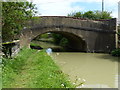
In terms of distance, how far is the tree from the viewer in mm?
7009

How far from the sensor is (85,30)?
54.3 feet

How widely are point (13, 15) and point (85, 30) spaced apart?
1015 centimetres

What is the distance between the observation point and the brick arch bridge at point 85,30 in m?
15.4

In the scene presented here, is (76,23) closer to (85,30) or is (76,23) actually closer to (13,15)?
(85,30)

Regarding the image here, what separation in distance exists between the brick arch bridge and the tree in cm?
717

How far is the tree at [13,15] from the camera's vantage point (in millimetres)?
7009

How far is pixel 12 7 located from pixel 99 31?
11.0 meters

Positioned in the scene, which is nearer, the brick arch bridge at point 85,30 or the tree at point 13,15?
the tree at point 13,15

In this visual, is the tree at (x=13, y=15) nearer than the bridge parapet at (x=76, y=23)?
Yes

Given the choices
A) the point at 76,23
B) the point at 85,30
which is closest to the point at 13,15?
the point at 76,23

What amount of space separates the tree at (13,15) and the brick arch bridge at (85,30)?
23.5 feet

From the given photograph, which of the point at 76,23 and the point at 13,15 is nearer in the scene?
the point at 13,15

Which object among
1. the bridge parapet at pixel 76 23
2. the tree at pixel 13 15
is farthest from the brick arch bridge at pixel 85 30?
the tree at pixel 13 15

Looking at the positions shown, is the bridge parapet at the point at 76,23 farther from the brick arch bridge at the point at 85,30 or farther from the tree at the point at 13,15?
the tree at the point at 13,15
